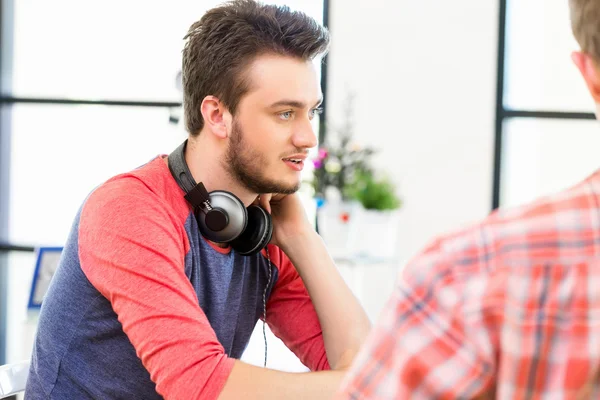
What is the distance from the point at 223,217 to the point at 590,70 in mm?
855

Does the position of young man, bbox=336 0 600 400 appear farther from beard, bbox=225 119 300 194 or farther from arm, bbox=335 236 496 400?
beard, bbox=225 119 300 194

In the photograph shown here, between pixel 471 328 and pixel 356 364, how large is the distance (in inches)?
3.7

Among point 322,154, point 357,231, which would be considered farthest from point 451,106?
point 357,231

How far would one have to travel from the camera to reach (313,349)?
4.99 feet

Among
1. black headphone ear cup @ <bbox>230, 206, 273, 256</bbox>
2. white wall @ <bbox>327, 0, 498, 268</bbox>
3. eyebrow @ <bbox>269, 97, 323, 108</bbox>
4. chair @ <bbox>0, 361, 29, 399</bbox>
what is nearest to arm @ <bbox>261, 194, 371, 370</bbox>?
black headphone ear cup @ <bbox>230, 206, 273, 256</bbox>

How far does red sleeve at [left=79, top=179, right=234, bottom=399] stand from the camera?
112 cm

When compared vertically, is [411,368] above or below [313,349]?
above

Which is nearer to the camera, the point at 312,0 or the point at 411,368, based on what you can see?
the point at 411,368

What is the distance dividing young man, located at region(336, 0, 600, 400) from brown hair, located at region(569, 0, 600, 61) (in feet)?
0.37

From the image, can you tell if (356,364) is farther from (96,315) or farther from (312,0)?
(312,0)

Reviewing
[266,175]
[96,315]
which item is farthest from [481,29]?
[96,315]

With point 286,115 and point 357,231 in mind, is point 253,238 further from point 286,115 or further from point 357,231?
point 357,231

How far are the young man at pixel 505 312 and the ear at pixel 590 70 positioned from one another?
94 mm

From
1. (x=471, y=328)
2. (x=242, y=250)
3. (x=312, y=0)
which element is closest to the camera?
(x=471, y=328)
